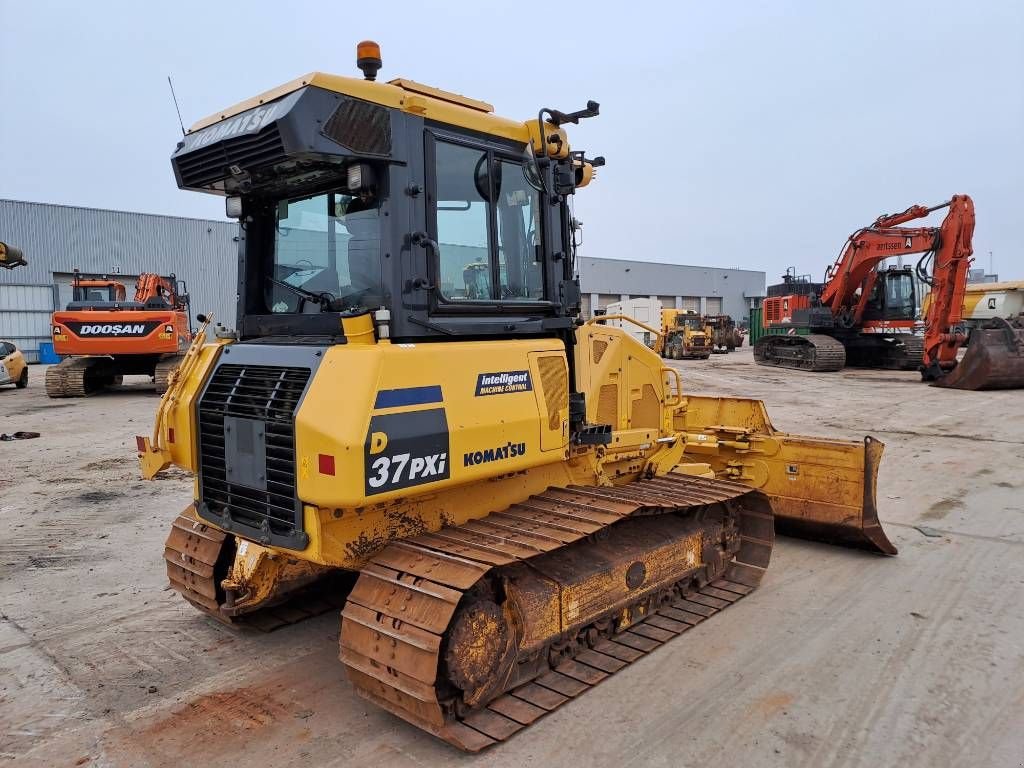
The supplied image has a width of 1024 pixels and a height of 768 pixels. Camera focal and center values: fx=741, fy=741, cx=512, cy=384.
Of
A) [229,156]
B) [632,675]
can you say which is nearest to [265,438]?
[229,156]

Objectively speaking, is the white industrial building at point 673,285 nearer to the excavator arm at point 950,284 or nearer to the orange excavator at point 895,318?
the orange excavator at point 895,318

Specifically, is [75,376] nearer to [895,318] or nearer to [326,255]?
[326,255]

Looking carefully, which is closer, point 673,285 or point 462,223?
point 462,223

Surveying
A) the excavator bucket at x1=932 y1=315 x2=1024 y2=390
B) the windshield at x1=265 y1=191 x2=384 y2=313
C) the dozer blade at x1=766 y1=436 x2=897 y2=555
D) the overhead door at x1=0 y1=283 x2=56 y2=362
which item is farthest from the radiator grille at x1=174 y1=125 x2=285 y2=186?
the overhead door at x1=0 y1=283 x2=56 y2=362

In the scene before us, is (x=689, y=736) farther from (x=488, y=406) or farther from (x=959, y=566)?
(x=959, y=566)

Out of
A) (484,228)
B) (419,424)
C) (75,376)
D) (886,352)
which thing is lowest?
(75,376)

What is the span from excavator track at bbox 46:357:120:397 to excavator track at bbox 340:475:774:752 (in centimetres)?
1637

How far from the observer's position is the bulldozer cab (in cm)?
350

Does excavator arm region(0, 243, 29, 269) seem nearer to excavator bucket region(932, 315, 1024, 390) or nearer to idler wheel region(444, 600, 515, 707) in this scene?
idler wheel region(444, 600, 515, 707)

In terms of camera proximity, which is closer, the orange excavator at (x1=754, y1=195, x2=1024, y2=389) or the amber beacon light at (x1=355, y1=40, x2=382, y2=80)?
the amber beacon light at (x1=355, y1=40, x2=382, y2=80)

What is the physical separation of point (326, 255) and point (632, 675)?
2780 mm

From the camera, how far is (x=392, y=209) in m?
3.57

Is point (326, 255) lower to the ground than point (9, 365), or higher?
higher

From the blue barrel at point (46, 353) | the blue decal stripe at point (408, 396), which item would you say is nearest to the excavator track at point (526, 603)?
the blue decal stripe at point (408, 396)
